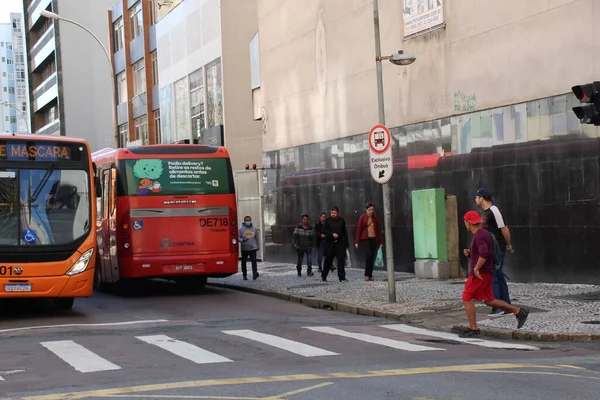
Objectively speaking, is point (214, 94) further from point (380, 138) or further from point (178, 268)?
point (380, 138)

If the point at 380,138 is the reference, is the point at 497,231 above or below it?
below

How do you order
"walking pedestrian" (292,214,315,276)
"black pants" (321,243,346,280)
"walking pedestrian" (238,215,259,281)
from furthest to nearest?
"walking pedestrian" (292,214,315,276), "walking pedestrian" (238,215,259,281), "black pants" (321,243,346,280)

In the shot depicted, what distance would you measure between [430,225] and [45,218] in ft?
29.8

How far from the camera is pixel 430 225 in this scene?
20906 mm

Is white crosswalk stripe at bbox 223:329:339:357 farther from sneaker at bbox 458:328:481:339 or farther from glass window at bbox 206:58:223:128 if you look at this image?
glass window at bbox 206:58:223:128

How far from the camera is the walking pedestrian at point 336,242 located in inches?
842

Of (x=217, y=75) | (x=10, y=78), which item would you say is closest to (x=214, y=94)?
(x=217, y=75)

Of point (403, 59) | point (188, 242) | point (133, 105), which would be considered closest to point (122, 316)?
point (188, 242)

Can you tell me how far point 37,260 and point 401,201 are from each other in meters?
10.5

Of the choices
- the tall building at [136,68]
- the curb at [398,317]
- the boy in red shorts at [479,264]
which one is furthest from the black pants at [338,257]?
the tall building at [136,68]

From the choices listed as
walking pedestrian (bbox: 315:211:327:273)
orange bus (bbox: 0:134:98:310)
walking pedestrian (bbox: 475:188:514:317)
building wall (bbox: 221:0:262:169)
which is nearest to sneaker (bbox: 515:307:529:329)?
walking pedestrian (bbox: 475:188:514:317)

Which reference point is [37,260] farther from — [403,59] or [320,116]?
[320,116]

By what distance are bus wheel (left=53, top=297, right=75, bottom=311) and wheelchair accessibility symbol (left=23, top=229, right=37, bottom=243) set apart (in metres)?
1.76

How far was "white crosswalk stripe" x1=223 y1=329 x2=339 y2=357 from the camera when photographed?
10.8 m
